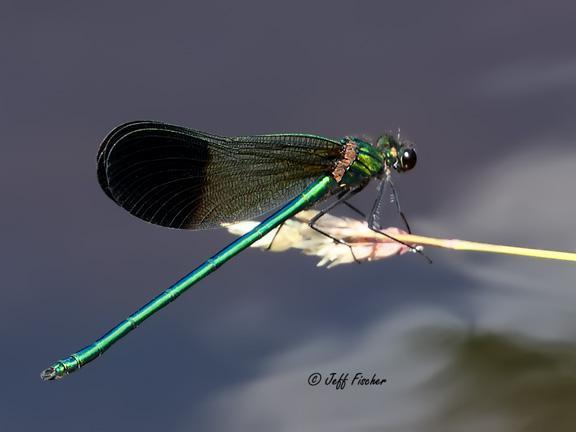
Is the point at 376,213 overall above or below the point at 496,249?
above

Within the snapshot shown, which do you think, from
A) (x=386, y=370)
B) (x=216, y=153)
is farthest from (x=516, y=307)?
(x=216, y=153)

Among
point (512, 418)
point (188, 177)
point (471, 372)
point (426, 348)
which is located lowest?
point (512, 418)

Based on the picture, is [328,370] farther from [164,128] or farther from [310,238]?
[164,128]

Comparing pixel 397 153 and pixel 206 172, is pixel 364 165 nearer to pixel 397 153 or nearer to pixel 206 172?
pixel 397 153

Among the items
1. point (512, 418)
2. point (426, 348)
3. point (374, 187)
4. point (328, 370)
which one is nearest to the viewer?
point (512, 418)

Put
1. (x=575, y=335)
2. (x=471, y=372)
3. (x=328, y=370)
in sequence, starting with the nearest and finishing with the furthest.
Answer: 1. (x=471, y=372)
2. (x=575, y=335)
3. (x=328, y=370)

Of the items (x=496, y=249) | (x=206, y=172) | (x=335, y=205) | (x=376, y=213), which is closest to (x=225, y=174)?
(x=206, y=172)

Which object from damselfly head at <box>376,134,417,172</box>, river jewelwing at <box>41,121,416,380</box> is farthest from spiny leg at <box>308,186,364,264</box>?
damselfly head at <box>376,134,417,172</box>
